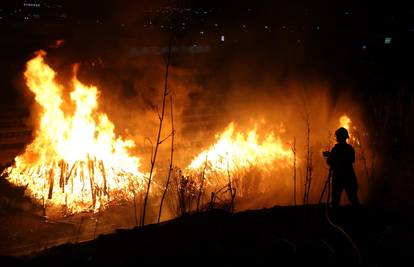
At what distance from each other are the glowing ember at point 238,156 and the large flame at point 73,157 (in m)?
2.22

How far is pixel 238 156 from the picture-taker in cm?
1213

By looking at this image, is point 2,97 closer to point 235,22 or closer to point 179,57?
point 179,57

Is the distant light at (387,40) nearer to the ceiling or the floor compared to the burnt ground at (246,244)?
nearer to the ceiling

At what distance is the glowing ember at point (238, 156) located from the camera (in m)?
11.3

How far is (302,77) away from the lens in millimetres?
20234

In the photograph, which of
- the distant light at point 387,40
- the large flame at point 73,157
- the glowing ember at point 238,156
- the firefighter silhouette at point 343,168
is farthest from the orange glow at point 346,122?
the distant light at point 387,40

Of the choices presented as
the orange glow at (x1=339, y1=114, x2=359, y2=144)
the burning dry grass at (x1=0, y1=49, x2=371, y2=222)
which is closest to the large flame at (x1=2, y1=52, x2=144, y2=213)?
the burning dry grass at (x1=0, y1=49, x2=371, y2=222)

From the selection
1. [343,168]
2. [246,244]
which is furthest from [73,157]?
[343,168]

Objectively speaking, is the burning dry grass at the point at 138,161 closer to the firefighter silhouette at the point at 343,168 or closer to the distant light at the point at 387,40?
the firefighter silhouette at the point at 343,168

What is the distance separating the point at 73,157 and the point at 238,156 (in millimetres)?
5224

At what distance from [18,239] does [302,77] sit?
16697 millimetres

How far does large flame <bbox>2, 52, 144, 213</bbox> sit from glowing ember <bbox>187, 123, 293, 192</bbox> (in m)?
2.22

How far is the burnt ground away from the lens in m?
4.75

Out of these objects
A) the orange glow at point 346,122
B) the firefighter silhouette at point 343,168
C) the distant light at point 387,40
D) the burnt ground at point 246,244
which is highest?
the distant light at point 387,40
